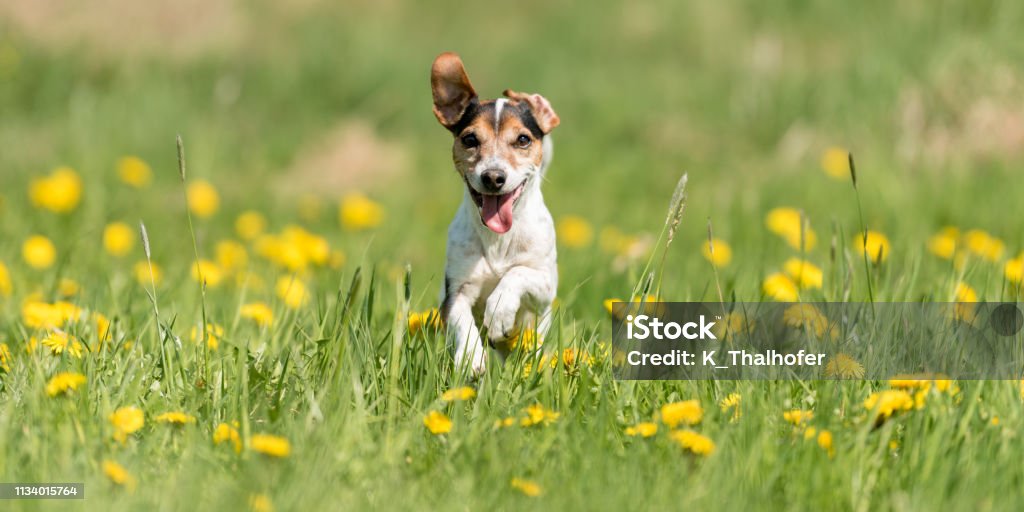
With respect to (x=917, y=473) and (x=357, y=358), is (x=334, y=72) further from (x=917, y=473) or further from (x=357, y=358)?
(x=917, y=473)

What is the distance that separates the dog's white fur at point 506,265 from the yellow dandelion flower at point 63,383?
124 centimetres

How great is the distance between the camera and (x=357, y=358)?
3.85 metres

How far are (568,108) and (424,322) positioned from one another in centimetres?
698

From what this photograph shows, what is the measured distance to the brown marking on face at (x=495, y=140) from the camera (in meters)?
4.24

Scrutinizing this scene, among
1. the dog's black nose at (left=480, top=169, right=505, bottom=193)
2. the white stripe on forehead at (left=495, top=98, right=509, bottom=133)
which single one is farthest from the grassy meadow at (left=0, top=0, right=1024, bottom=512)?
the white stripe on forehead at (left=495, top=98, right=509, bottom=133)

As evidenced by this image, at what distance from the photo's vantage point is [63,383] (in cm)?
344

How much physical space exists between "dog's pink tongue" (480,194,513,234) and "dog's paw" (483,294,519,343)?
0.24m

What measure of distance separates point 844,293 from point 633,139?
20.3 ft

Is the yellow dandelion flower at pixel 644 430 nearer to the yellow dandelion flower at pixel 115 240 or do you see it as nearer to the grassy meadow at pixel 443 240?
the grassy meadow at pixel 443 240

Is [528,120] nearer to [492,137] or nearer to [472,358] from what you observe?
[492,137]

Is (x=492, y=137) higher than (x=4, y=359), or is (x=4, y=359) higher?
(x=492, y=137)

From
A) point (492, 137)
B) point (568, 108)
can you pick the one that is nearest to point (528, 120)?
point (492, 137)

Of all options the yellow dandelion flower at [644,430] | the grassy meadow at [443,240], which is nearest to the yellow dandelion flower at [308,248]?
the grassy meadow at [443,240]

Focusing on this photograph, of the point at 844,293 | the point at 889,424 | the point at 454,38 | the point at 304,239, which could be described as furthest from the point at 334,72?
the point at 889,424
